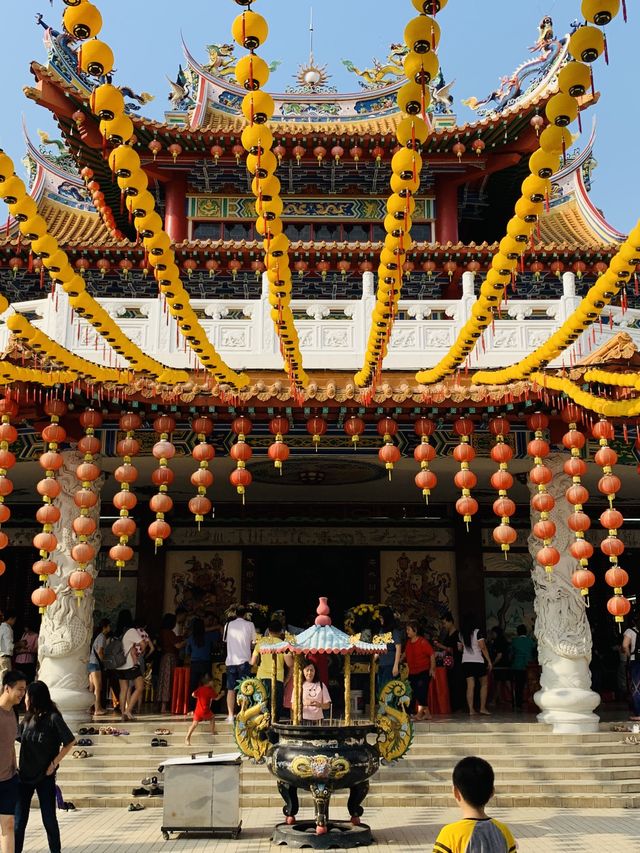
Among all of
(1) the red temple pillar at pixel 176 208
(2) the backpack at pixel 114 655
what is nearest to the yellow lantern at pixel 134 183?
(2) the backpack at pixel 114 655

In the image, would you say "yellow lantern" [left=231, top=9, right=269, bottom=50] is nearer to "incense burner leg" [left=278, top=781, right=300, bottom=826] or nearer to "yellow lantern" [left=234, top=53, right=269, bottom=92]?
"yellow lantern" [left=234, top=53, right=269, bottom=92]

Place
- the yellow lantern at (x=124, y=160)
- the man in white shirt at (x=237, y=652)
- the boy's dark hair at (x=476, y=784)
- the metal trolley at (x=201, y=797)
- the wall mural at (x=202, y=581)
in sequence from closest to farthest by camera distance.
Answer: the boy's dark hair at (x=476, y=784), the yellow lantern at (x=124, y=160), the metal trolley at (x=201, y=797), the man in white shirt at (x=237, y=652), the wall mural at (x=202, y=581)

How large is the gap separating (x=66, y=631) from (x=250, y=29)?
7219mm

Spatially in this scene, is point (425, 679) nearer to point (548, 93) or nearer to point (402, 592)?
point (402, 592)

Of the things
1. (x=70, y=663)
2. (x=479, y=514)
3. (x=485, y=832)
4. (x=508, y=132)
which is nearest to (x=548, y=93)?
(x=508, y=132)

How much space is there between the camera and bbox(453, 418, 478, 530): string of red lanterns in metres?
9.21

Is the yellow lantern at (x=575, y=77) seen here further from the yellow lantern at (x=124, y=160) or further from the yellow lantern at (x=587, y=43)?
the yellow lantern at (x=124, y=160)

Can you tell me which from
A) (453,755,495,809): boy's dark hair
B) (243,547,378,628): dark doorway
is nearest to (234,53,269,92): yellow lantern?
(453,755,495,809): boy's dark hair

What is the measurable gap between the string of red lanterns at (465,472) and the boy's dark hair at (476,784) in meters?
5.95

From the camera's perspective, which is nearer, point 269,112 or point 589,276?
point 269,112

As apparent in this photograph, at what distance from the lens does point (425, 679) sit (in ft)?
34.8

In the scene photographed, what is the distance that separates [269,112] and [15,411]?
5351 mm

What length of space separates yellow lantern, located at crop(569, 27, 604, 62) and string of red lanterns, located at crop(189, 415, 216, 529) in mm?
6218

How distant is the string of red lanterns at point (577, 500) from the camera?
9031 mm
